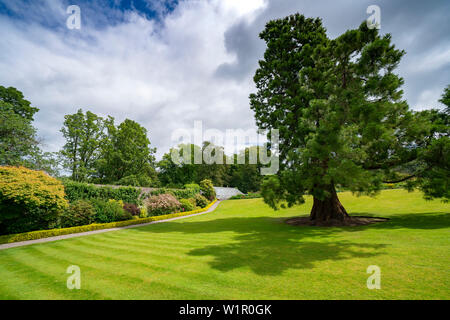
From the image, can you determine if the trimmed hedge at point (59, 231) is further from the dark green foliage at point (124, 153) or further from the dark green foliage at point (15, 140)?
the dark green foliage at point (124, 153)

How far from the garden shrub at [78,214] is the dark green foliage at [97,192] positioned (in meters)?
0.68

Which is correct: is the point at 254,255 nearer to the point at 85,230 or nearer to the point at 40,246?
the point at 40,246

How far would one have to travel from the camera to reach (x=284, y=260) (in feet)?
18.1

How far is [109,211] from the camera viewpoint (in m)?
14.2

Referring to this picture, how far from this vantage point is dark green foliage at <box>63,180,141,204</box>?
13.1 metres

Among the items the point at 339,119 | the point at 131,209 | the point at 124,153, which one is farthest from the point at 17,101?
the point at 339,119

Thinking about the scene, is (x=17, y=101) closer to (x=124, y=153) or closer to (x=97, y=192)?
(x=124, y=153)

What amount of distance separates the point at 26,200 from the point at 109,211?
5.20 m

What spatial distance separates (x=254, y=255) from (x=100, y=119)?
109 ft

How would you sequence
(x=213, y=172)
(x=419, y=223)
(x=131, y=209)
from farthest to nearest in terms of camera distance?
(x=213, y=172) < (x=131, y=209) < (x=419, y=223)

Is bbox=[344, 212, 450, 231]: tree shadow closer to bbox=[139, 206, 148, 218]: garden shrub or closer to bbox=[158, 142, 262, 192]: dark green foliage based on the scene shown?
bbox=[139, 206, 148, 218]: garden shrub

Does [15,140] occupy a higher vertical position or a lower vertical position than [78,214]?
higher

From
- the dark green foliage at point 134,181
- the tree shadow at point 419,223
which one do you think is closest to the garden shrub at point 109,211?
the tree shadow at point 419,223

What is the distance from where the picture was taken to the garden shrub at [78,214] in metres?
12.1
